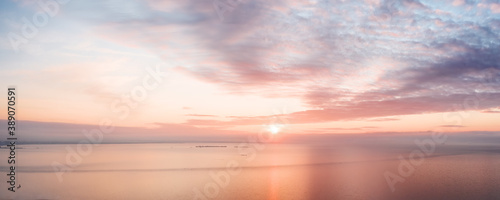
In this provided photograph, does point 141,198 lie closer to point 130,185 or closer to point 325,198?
point 130,185

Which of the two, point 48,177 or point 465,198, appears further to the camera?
point 48,177

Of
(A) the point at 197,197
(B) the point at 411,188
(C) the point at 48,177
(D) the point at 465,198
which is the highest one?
(C) the point at 48,177

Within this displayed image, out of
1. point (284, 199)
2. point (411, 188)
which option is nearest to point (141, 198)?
point (284, 199)

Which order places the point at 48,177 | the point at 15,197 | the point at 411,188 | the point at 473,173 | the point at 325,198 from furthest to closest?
1. the point at 473,173
2. the point at 48,177
3. the point at 411,188
4. the point at 325,198
5. the point at 15,197

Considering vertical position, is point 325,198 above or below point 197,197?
below

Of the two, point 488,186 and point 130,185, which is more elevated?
point 130,185

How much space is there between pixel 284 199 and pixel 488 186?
32662mm

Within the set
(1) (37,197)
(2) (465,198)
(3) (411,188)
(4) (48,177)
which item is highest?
(4) (48,177)

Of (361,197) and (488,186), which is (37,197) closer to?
(361,197)

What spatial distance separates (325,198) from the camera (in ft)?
135

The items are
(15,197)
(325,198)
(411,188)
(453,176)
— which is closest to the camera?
(15,197)

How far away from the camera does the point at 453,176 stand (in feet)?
190

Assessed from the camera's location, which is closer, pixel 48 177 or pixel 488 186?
pixel 488 186

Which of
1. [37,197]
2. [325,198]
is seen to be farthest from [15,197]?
[325,198]
